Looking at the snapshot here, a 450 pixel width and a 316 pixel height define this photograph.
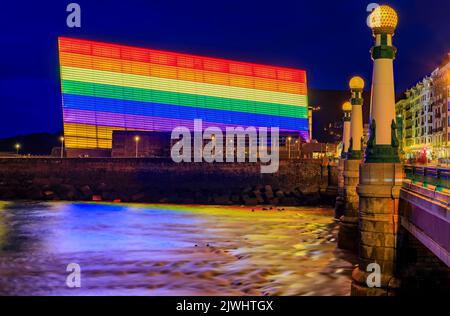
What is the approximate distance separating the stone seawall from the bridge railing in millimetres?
44317

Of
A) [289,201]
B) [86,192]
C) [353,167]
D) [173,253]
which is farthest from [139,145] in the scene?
[353,167]

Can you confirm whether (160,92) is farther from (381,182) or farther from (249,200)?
(381,182)

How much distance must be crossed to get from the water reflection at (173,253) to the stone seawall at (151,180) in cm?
→ 1435

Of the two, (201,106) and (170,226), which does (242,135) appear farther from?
(170,226)

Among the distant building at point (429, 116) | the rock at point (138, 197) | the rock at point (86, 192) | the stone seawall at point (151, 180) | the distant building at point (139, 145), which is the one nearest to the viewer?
the rock at point (138, 197)

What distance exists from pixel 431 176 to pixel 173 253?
636 inches

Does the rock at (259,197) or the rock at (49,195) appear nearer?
the rock at (259,197)

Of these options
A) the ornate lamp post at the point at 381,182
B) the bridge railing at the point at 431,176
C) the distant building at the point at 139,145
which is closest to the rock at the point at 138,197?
the distant building at the point at 139,145

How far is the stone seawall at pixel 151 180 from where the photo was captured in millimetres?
63438

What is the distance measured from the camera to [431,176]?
14500 millimetres

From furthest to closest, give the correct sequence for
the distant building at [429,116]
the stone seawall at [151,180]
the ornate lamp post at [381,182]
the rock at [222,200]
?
the distant building at [429,116] → the stone seawall at [151,180] → the rock at [222,200] → the ornate lamp post at [381,182]

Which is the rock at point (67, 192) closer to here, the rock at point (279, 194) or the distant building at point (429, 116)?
the rock at point (279, 194)

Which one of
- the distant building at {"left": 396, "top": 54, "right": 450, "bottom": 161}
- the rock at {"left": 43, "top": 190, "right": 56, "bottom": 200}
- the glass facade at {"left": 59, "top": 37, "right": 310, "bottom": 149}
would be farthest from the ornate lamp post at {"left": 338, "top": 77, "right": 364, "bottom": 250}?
the glass facade at {"left": 59, "top": 37, "right": 310, "bottom": 149}

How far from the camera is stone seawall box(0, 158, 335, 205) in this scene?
2498 inches
